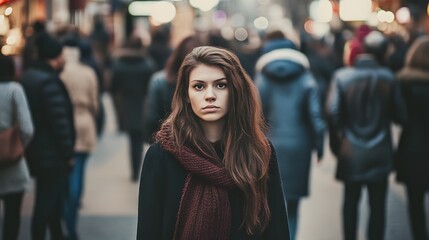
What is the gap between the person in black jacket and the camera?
25.5ft

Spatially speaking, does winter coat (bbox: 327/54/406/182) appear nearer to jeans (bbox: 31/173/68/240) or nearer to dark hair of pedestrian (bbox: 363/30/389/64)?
dark hair of pedestrian (bbox: 363/30/389/64)

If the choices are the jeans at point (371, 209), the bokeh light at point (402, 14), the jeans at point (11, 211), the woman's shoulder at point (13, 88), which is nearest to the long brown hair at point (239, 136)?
the woman's shoulder at point (13, 88)

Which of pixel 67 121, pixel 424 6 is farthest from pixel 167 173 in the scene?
pixel 424 6

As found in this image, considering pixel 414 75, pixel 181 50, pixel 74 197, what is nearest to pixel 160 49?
pixel 74 197

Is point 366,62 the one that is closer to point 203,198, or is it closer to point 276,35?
point 276,35

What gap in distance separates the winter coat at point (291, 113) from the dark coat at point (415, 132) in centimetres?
84

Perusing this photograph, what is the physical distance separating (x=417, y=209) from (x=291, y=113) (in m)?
1.46

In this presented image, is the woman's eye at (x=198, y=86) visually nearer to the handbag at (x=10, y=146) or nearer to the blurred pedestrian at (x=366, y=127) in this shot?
the handbag at (x=10, y=146)

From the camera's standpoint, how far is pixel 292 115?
320 inches

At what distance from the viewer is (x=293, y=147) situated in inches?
321

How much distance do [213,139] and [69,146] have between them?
403 cm

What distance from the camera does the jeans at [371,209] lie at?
8125mm

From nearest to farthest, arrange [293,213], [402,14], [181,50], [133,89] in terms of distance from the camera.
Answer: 1. [181,50]
2. [293,213]
3. [133,89]
4. [402,14]

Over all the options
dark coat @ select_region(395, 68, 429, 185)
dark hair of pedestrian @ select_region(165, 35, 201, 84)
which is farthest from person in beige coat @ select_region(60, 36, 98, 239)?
dark coat @ select_region(395, 68, 429, 185)
